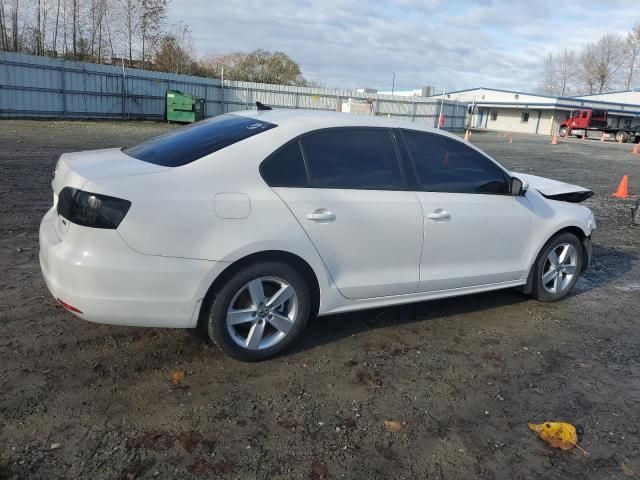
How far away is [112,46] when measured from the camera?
3422 centimetres

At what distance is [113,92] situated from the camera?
88.7ft

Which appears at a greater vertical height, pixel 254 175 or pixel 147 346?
pixel 254 175

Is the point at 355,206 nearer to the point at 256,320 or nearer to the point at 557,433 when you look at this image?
the point at 256,320

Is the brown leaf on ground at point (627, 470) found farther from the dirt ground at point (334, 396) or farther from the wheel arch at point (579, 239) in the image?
the wheel arch at point (579, 239)

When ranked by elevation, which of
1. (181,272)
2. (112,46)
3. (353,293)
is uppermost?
(112,46)

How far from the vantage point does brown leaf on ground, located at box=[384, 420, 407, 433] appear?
2949 millimetres

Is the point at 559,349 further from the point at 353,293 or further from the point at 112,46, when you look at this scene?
the point at 112,46

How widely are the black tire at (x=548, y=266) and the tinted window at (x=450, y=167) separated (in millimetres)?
856

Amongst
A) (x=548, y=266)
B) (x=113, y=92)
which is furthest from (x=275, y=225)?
(x=113, y=92)

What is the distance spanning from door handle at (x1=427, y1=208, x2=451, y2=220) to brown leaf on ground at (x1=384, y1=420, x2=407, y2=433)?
1.60 meters

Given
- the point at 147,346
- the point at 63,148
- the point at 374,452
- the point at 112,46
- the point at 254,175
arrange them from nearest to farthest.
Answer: the point at 374,452 < the point at 254,175 < the point at 147,346 < the point at 63,148 < the point at 112,46

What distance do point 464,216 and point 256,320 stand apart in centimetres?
187

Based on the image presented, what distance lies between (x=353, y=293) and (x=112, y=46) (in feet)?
118

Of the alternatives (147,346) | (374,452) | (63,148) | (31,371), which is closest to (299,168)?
(147,346)
